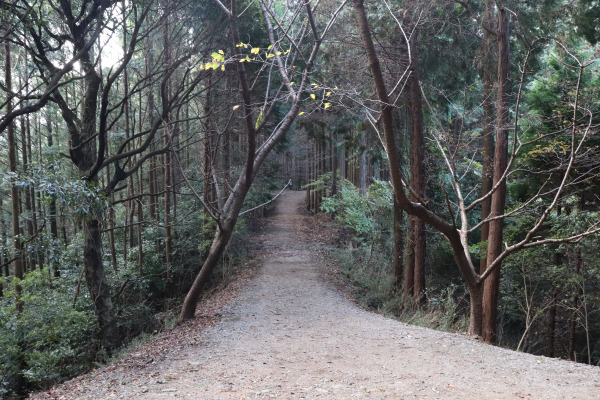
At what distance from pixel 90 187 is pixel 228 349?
3.45m

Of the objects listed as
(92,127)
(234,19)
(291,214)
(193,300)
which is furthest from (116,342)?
(291,214)

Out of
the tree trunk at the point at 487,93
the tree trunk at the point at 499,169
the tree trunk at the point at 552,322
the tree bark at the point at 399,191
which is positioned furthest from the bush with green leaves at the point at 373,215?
the tree bark at the point at 399,191

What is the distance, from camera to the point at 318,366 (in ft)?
18.6

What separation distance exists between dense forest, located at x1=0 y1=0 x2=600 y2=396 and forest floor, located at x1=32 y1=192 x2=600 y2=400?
1.25 m

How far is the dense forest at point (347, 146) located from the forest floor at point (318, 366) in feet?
4.12

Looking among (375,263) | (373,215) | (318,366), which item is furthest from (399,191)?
(373,215)

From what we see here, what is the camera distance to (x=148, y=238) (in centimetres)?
1559

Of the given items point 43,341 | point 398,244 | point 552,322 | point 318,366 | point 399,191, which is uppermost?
point 399,191

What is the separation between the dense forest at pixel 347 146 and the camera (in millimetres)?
6594

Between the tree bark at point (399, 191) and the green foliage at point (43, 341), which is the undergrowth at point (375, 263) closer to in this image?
the tree bark at point (399, 191)

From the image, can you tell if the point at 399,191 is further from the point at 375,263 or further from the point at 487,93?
the point at 375,263

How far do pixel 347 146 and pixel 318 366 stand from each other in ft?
35.2

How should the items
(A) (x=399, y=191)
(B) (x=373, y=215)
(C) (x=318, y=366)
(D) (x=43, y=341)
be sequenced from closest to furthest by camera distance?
(A) (x=399, y=191)
(C) (x=318, y=366)
(D) (x=43, y=341)
(B) (x=373, y=215)

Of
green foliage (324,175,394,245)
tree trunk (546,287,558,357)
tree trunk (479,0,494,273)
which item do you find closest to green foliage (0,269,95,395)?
tree trunk (479,0,494,273)
